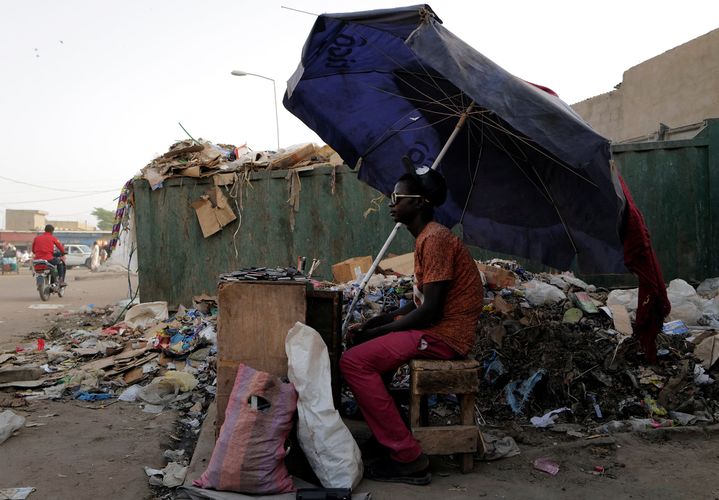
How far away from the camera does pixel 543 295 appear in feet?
19.2

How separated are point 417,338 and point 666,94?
11708mm

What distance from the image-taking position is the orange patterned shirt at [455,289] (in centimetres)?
327

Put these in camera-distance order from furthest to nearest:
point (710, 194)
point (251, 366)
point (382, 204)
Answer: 1. point (382, 204)
2. point (710, 194)
3. point (251, 366)

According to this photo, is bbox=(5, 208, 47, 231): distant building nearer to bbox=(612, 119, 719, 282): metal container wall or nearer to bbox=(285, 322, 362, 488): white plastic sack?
bbox=(612, 119, 719, 282): metal container wall

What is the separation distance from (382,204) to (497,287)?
2.33 m

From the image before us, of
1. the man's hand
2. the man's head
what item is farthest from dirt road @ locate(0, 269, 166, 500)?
the man's head

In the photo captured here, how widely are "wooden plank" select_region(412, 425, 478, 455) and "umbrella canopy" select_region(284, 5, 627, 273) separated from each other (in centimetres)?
151

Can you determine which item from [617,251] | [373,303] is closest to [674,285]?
[617,251]

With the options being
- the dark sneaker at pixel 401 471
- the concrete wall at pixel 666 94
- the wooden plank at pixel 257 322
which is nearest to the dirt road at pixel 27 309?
the wooden plank at pixel 257 322

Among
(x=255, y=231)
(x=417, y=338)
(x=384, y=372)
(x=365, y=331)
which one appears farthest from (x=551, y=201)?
(x=255, y=231)

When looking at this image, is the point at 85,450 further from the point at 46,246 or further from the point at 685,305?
the point at 46,246

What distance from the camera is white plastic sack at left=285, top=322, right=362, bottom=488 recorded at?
298cm

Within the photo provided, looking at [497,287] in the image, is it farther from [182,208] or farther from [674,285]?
[182,208]

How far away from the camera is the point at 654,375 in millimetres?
4652
